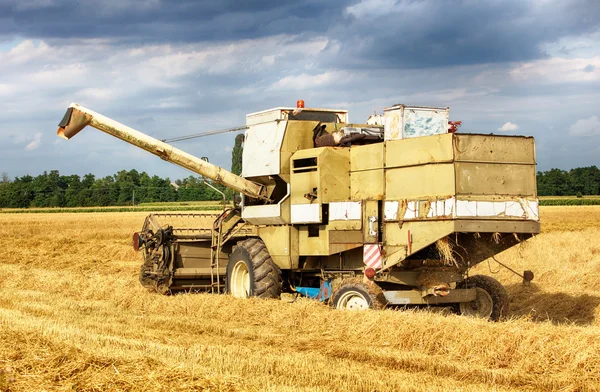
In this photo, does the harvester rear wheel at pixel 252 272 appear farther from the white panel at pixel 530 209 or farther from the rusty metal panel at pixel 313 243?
the white panel at pixel 530 209

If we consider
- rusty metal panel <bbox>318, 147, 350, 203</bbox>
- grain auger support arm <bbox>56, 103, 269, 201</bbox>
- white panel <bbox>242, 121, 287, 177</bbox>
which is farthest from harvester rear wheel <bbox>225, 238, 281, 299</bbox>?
rusty metal panel <bbox>318, 147, 350, 203</bbox>

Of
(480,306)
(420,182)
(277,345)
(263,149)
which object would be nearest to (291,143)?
(263,149)

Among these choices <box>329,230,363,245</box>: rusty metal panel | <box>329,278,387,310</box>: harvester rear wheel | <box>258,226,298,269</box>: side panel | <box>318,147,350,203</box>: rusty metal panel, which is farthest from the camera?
<box>258,226,298,269</box>: side panel

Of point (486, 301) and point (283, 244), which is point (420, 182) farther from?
point (283, 244)

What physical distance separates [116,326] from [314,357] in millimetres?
3511

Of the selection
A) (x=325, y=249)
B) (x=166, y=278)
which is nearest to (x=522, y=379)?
(x=325, y=249)

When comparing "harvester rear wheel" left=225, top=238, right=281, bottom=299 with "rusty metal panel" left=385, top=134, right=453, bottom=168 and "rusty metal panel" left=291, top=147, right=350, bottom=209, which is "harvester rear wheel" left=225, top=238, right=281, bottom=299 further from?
"rusty metal panel" left=385, top=134, right=453, bottom=168

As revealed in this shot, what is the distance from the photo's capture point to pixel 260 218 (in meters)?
13.7

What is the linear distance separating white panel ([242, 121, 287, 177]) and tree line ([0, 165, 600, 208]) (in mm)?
63671

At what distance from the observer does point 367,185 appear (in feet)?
38.2

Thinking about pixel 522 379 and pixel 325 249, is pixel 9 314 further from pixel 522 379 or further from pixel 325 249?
pixel 522 379

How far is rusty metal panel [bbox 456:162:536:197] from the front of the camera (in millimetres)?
10250

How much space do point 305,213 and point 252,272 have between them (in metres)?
1.70

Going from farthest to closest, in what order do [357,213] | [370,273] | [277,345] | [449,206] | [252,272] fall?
[252,272] < [357,213] < [370,273] < [449,206] < [277,345]
